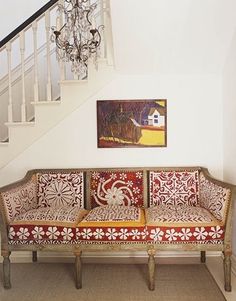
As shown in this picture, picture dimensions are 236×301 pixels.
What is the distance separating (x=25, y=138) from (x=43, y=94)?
0.71m

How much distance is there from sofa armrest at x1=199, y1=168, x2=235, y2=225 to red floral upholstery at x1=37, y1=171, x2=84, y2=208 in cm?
113

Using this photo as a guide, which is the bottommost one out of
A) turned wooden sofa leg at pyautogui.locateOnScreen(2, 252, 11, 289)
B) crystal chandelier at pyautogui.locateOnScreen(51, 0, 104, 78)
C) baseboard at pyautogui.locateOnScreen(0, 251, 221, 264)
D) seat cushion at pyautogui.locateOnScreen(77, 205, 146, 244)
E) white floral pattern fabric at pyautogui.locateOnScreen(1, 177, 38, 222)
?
baseboard at pyautogui.locateOnScreen(0, 251, 221, 264)

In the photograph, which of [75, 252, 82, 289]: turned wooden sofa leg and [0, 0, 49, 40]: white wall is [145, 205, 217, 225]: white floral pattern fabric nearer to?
[75, 252, 82, 289]: turned wooden sofa leg

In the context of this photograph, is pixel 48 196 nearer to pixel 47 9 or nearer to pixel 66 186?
pixel 66 186

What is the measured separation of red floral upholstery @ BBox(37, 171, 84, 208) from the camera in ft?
10.2

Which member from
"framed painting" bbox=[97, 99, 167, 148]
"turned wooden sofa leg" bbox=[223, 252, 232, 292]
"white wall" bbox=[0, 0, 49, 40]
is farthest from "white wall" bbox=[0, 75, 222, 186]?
"white wall" bbox=[0, 0, 49, 40]

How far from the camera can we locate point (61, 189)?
312 centimetres

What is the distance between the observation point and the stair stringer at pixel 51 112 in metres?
3.19

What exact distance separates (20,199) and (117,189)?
0.91 metres

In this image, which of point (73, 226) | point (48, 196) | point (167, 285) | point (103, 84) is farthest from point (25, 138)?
point (167, 285)

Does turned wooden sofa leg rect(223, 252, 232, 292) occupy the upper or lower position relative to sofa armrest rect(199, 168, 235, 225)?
lower

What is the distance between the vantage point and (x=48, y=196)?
10.2ft

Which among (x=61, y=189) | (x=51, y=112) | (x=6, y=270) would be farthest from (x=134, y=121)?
(x=6, y=270)

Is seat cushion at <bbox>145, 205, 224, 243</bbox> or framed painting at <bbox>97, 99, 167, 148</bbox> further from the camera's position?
framed painting at <bbox>97, 99, 167, 148</bbox>
